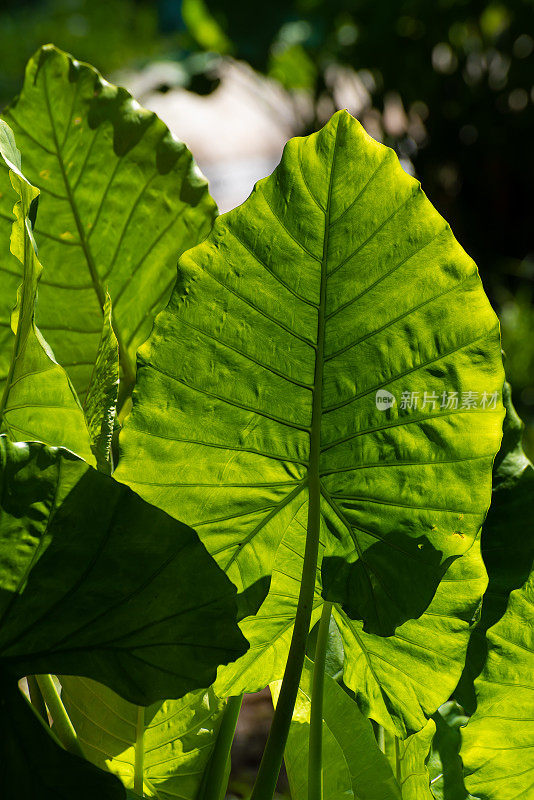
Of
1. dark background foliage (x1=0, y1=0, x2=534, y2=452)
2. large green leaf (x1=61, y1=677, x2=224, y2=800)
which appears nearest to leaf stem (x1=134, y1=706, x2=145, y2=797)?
large green leaf (x1=61, y1=677, x2=224, y2=800)

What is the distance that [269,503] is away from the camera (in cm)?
43

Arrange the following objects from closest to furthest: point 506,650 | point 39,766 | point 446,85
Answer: point 39,766
point 506,650
point 446,85

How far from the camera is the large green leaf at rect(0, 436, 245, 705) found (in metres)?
0.34

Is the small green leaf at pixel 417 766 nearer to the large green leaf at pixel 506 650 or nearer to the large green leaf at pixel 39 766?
the large green leaf at pixel 506 650

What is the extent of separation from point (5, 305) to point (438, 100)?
370 centimetres

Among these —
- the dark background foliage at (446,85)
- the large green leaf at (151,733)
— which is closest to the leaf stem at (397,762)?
the large green leaf at (151,733)

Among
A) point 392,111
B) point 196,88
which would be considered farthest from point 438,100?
point 392,111

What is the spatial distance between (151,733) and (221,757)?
2.8 inches

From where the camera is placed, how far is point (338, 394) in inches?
15.7

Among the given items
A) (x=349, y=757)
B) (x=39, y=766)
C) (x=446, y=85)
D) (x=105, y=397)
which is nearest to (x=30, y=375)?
(x=105, y=397)

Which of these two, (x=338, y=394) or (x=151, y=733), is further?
(x=151, y=733)

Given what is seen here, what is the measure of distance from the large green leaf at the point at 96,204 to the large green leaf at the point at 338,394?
16 centimetres

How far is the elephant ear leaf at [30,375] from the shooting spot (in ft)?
1.20

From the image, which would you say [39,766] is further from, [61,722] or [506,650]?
[506,650]
